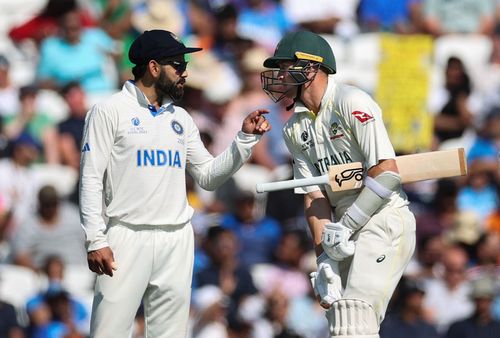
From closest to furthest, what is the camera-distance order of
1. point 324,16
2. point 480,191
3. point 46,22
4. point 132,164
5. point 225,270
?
point 132,164 < point 225,270 < point 480,191 < point 46,22 < point 324,16

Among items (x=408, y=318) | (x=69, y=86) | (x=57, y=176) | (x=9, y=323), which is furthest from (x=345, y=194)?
(x=69, y=86)

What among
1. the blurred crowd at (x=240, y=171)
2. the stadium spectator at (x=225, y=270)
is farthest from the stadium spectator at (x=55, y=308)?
the stadium spectator at (x=225, y=270)

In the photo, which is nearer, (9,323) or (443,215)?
(9,323)

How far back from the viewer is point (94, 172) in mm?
6195

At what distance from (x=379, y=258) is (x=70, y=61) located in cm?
575

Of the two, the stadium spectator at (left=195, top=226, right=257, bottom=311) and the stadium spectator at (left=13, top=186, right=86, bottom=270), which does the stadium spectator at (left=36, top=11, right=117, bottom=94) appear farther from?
the stadium spectator at (left=195, top=226, right=257, bottom=311)

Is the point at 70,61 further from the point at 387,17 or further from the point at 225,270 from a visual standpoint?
the point at 387,17

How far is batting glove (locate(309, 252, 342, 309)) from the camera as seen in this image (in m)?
6.38

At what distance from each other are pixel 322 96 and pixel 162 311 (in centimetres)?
138

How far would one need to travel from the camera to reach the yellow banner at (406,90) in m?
11.2

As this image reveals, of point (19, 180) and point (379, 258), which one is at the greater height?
point (379, 258)

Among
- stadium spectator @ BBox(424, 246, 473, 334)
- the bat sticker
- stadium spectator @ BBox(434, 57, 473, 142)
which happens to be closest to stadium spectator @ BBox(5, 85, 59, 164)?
stadium spectator @ BBox(424, 246, 473, 334)

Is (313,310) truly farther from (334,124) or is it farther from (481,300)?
(334,124)

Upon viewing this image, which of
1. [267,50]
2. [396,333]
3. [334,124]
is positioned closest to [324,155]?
[334,124]
